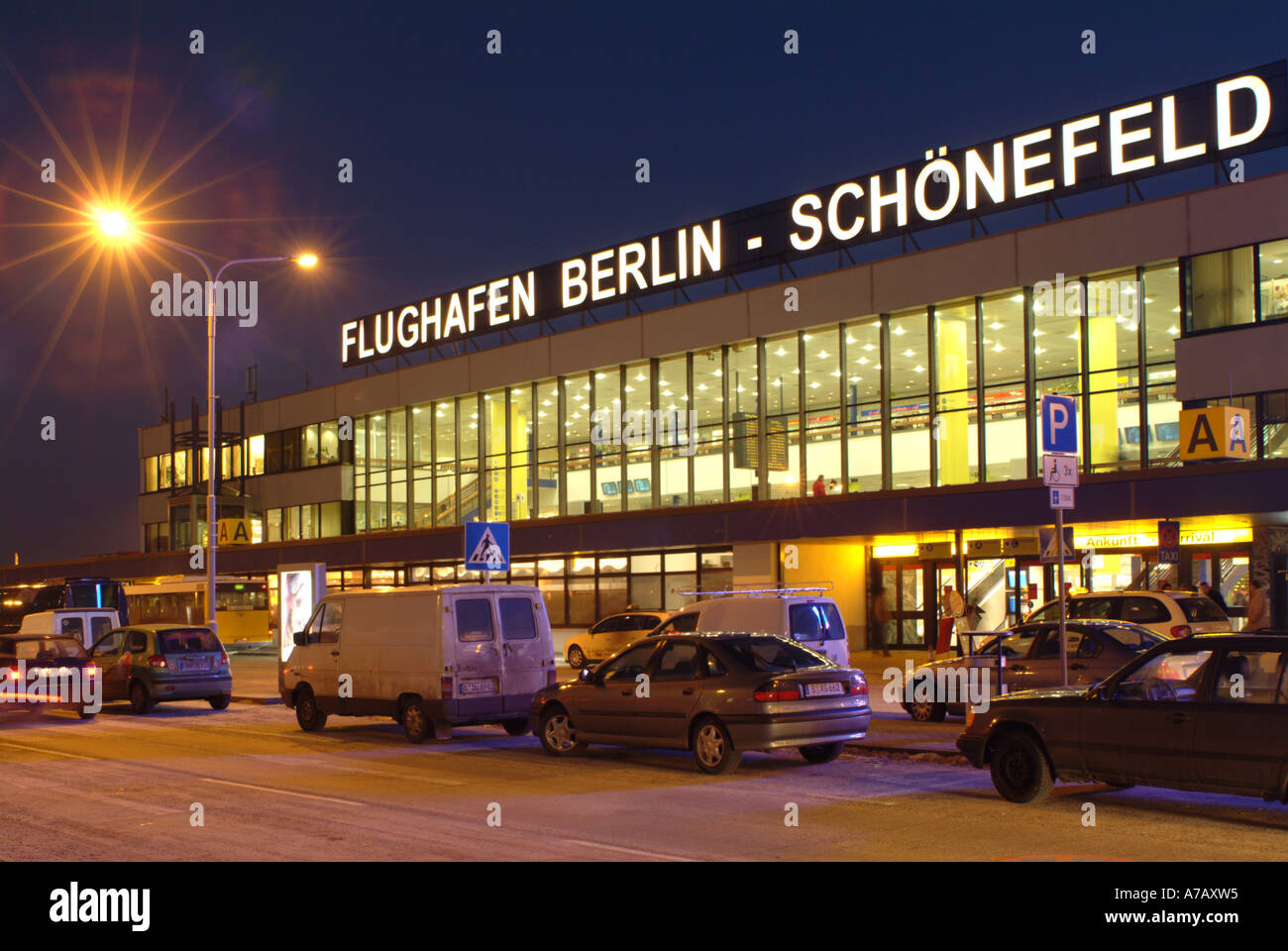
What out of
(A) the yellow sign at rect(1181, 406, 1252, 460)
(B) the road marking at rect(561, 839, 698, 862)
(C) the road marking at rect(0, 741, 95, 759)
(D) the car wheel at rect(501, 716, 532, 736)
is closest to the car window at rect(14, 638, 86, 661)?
(C) the road marking at rect(0, 741, 95, 759)

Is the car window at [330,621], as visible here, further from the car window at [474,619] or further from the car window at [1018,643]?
the car window at [1018,643]

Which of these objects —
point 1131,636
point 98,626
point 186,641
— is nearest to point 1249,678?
point 1131,636

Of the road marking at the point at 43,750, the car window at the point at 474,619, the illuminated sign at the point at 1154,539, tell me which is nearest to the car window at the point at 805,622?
the car window at the point at 474,619

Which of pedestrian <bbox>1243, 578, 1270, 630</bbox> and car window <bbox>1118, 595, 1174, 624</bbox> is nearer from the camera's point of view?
car window <bbox>1118, 595, 1174, 624</bbox>

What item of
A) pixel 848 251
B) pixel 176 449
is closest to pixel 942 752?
pixel 848 251

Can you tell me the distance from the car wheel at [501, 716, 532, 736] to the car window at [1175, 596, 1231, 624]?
33.8 feet

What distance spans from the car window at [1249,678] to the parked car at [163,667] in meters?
17.6

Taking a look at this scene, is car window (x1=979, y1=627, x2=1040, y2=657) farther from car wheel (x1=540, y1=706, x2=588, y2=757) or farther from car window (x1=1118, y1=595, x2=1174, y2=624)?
car wheel (x1=540, y1=706, x2=588, y2=757)

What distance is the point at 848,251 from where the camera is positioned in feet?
120

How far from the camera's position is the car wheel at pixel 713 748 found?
43.2 feet

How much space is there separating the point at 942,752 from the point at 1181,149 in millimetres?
20217

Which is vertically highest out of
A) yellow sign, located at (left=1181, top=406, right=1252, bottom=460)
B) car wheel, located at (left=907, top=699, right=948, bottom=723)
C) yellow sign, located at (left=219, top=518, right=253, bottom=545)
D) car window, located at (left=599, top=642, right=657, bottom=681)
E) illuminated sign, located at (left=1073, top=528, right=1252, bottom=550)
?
yellow sign, located at (left=1181, top=406, right=1252, bottom=460)

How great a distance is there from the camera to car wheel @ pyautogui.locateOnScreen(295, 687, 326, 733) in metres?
18.9

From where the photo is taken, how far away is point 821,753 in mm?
14039
